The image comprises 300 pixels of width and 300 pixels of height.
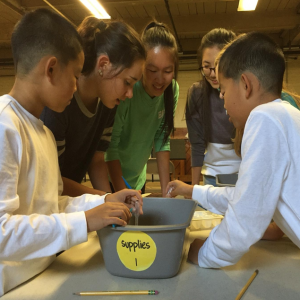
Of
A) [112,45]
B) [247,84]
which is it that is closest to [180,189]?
[247,84]

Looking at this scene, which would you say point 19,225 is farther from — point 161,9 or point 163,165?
point 161,9

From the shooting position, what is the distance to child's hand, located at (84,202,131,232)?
72 centimetres

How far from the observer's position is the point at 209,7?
5.23 metres

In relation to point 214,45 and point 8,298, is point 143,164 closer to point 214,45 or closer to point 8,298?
point 214,45

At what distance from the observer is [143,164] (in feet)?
5.73

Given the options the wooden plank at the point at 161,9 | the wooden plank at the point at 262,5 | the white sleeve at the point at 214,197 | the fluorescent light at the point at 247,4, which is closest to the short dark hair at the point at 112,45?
the white sleeve at the point at 214,197

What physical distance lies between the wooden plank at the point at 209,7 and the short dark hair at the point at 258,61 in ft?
15.1

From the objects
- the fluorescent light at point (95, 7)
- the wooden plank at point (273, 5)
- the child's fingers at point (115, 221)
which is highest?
the wooden plank at point (273, 5)

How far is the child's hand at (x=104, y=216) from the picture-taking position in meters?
0.72

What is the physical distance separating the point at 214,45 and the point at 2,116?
112 centimetres

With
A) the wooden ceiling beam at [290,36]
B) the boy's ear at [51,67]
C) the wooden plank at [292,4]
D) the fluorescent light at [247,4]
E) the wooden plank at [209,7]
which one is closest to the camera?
the boy's ear at [51,67]

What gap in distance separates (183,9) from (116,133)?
448 cm

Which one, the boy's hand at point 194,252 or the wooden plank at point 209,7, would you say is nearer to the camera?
the boy's hand at point 194,252

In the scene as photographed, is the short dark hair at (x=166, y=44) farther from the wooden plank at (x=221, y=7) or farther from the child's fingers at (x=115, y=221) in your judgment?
the wooden plank at (x=221, y=7)
